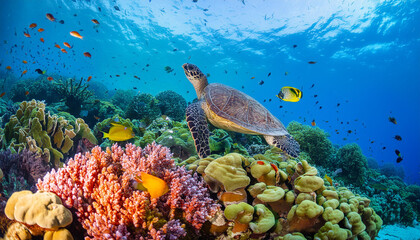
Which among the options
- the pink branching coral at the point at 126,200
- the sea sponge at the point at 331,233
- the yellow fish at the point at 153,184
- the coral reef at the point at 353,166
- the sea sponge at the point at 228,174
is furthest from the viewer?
the coral reef at the point at 353,166

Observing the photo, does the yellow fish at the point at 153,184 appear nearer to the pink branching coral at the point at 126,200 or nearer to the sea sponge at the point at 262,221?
the pink branching coral at the point at 126,200

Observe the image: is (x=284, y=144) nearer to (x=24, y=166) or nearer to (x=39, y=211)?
(x=39, y=211)

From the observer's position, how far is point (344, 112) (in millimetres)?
95125

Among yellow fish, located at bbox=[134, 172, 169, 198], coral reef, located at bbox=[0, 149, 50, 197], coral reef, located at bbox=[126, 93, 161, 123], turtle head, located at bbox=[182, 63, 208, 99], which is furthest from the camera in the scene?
coral reef, located at bbox=[126, 93, 161, 123]

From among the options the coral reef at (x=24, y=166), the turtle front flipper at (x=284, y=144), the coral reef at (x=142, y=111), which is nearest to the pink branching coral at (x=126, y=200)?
the coral reef at (x=24, y=166)

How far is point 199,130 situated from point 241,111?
4.80 ft

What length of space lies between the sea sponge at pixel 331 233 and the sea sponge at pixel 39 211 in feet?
8.93

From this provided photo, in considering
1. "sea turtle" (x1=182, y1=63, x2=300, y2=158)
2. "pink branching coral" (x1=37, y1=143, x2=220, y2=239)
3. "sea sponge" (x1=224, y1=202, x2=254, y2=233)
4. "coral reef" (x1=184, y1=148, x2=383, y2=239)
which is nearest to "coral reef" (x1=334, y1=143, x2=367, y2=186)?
"sea turtle" (x1=182, y1=63, x2=300, y2=158)

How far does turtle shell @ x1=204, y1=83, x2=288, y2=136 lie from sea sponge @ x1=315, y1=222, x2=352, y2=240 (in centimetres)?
277

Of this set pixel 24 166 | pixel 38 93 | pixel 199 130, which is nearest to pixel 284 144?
pixel 199 130

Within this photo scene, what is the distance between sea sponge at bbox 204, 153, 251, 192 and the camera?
8.01ft

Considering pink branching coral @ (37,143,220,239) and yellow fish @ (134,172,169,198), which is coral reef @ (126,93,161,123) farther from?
yellow fish @ (134,172,169,198)

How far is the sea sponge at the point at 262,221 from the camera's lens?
2.12 m

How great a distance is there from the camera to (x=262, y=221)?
2180 millimetres
